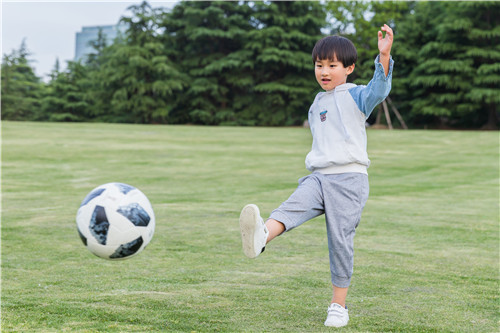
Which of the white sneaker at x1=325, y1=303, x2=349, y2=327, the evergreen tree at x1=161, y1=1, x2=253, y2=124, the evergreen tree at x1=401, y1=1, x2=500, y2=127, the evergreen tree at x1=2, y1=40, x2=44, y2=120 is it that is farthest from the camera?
the evergreen tree at x1=2, y1=40, x2=44, y2=120

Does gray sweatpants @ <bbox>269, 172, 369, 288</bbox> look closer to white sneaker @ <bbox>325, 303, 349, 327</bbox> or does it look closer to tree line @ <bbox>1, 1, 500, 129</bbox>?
white sneaker @ <bbox>325, 303, 349, 327</bbox>

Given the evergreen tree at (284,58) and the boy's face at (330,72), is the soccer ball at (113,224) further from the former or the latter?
the evergreen tree at (284,58)

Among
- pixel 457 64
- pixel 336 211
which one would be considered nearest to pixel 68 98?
pixel 457 64

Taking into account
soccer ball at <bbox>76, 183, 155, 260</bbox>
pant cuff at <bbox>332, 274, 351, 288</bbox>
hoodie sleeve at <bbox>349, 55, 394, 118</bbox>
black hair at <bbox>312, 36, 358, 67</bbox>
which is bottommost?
pant cuff at <bbox>332, 274, 351, 288</bbox>

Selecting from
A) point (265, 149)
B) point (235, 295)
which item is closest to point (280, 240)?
point (235, 295)

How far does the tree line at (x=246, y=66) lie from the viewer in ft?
129

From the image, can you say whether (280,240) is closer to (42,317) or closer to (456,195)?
(42,317)

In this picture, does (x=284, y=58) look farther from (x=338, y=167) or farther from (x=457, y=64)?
(x=338, y=167)

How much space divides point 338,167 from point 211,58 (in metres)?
41.2

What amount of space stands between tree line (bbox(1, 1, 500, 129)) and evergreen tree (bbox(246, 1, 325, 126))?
0.08 meters

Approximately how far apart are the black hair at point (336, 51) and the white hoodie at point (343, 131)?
0.56ft

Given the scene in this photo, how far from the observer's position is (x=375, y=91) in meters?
3.57

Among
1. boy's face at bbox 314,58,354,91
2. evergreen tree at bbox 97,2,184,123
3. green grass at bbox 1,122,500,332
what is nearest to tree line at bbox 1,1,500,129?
evergreen tree at bbox 97,2,184,123

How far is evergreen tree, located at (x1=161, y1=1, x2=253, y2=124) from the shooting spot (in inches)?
1678
